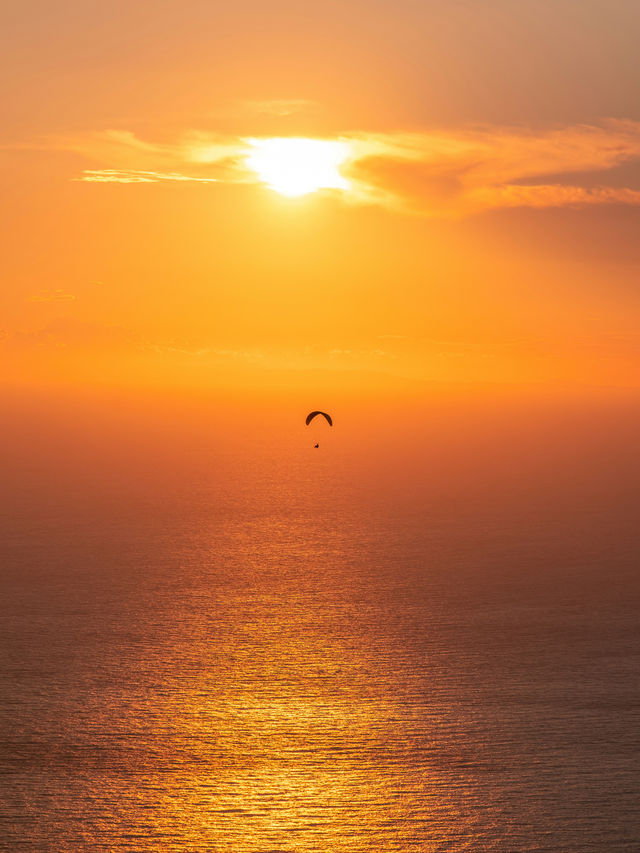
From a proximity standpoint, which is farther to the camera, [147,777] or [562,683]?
[562,683]

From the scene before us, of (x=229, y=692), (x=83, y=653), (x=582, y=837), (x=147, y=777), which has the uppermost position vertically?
(x=83, y=653)

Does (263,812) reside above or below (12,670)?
below

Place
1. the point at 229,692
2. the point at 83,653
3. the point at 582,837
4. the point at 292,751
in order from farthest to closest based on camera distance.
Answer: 1. the point at 83,653
2. the point at 229,692
3. the point at 292,751
4. the point at 582,837

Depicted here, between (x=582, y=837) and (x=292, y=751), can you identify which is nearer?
(x=582, y=837)

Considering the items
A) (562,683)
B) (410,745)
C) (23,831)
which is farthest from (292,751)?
(562,683)

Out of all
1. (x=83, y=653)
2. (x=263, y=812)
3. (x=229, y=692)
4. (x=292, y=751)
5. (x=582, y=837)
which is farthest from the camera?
(x=83, y=653)

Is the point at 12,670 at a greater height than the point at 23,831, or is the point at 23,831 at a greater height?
the point at 12,670

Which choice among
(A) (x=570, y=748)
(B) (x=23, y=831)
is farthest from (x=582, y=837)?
(B) (x=23, y=831)

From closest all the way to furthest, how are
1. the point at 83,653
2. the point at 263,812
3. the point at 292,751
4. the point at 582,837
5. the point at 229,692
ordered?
the point at 582,837 < the point at 263,812 < the point at 292,751 < the point at 229,692 < the point at 83,653

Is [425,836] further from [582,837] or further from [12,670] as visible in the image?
[12,670]

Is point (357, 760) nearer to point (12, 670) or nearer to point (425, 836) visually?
point (425, 836)
